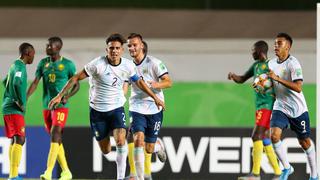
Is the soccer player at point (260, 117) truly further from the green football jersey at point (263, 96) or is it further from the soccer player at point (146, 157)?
the soccer player at point (146, 157)

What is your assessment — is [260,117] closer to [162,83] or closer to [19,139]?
[162,83]

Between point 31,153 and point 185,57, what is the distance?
2692 mm

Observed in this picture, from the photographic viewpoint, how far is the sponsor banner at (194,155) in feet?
42.5

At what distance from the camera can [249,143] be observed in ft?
42.7

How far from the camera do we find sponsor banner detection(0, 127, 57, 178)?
42.5 ft

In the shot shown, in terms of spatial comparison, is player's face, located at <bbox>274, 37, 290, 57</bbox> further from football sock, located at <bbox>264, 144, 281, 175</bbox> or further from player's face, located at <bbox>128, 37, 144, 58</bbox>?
player's face, located at <bbox>128, 37, 144, 58</bbox>

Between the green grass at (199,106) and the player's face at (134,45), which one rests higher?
the player's face at (134,45)

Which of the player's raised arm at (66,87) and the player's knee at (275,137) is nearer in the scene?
the player's raised arm at (66,87)

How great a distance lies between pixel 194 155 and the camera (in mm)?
12984

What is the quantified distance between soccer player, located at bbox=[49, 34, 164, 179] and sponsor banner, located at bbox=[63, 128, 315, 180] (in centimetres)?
193

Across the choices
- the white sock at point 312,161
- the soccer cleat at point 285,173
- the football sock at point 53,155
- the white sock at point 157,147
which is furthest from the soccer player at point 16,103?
the white sock at point 312,161

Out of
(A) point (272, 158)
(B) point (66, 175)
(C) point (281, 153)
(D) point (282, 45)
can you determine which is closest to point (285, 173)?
(C) point (281, 153)

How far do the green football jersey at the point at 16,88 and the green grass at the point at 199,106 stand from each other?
1688 millimetres

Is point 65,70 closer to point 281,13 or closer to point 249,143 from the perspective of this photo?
point 249,143
